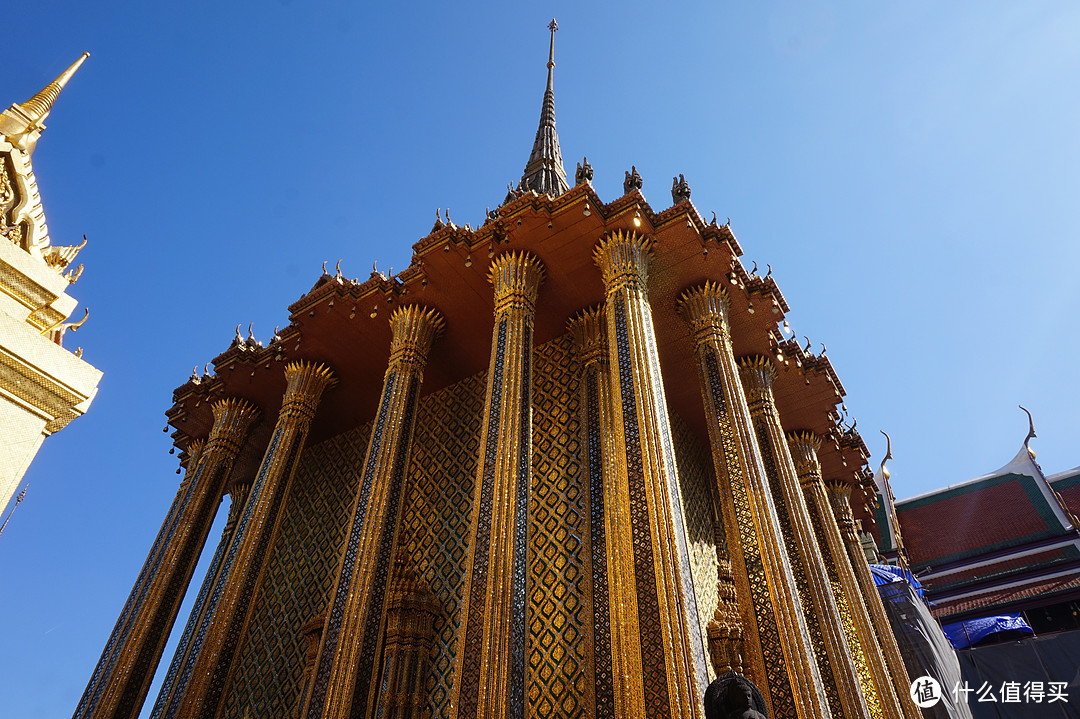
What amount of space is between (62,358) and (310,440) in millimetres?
11179

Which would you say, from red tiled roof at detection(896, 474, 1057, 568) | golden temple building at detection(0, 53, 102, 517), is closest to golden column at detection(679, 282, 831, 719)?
golden temple building at detection(0, 53, 102, 517)

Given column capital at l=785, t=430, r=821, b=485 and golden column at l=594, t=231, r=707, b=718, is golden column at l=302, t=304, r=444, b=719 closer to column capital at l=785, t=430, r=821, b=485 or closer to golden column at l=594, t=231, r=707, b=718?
golden column at l=594, t=231, r=707, b=718

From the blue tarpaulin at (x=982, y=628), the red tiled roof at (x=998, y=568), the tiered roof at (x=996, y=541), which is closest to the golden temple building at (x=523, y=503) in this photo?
the blue tarpaulin at (x=982, y=628)

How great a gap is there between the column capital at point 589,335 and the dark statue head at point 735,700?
7.13 m

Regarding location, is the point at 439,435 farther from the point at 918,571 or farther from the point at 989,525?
the point at 989,525

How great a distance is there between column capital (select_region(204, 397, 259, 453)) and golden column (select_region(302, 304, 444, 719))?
374 cm

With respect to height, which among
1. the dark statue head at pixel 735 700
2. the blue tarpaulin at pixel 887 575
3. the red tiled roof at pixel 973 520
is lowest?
the dark statue head at pixel 735 700

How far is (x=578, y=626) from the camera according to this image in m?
7.73

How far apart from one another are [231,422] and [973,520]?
17.4m

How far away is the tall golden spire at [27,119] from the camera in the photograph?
2289 millimetres

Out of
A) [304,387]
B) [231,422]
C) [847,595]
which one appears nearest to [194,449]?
[231,422]

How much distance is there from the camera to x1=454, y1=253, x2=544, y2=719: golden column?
6.10 meters

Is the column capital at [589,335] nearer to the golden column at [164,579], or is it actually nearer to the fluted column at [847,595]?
the fluted column at [847,595]

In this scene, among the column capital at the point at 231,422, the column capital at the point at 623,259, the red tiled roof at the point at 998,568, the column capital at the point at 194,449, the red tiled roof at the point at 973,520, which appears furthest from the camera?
the red tiled roof at the point at 973,520
